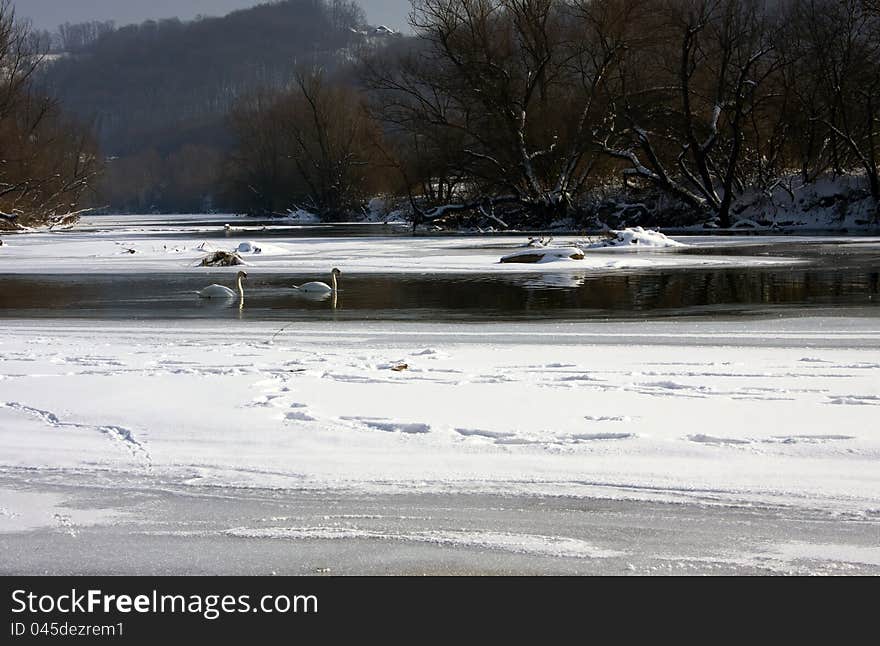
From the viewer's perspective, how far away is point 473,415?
7332mm

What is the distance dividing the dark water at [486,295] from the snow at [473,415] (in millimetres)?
3198

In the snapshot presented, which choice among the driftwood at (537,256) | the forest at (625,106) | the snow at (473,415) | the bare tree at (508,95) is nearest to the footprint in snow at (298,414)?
Answer: the snow at (473,415)

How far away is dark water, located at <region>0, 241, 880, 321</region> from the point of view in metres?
14.8

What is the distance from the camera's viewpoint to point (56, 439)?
685cm

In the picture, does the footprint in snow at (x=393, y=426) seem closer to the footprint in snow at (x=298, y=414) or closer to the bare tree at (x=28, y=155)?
the footprint in snow at (x=298, y=414)

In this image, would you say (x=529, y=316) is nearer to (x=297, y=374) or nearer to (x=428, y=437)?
(x=297, y=374)

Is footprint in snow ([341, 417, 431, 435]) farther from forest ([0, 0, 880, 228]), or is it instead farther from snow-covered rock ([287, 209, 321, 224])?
snow-covered rock ([287, 209, 321, 224])

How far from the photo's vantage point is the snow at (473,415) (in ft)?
19.2

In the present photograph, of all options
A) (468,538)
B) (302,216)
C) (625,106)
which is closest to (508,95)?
(625,106)

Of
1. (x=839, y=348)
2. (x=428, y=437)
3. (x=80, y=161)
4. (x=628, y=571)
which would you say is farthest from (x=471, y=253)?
(x=80, y=161)

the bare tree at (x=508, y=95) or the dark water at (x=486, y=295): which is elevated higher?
the bare tree at (x=508, y=95)

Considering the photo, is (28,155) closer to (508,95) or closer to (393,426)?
(508,95)

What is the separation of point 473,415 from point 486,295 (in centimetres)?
1033

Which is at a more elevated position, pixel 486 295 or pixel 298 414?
pixel 298 414
